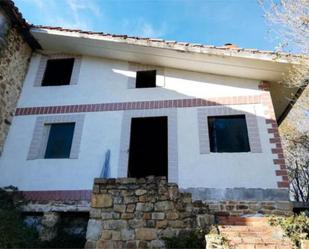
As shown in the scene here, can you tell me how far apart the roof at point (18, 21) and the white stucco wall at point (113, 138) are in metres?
1.21

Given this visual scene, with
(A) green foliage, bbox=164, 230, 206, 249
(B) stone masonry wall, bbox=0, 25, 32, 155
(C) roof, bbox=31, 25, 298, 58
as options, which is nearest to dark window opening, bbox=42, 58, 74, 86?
(B) stone masonry wall, bbox=0, 25, 32, 155

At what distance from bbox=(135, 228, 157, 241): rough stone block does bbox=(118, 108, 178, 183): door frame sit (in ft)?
7.74

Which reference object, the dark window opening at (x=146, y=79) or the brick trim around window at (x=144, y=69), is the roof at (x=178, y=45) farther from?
the dark window opening at (x=146, y=79)

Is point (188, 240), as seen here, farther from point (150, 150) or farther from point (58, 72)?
point (58, 72)

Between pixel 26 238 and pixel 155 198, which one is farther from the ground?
pixel 155 198

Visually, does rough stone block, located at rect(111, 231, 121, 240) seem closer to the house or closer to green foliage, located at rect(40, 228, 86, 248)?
green foliage, located at rect(40, 228, 86, 248)

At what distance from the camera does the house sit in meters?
7.42

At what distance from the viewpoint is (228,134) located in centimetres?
802

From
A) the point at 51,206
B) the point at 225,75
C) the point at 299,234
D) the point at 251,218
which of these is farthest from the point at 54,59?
the point at 299,234

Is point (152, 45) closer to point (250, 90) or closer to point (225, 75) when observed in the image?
point (225, 75)

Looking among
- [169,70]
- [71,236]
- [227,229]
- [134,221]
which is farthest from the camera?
[169,70]

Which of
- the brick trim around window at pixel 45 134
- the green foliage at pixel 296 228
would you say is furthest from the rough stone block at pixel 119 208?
the brick trim around window at pixel 45 134

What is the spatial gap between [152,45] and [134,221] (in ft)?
16.9

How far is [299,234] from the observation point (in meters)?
4.34
